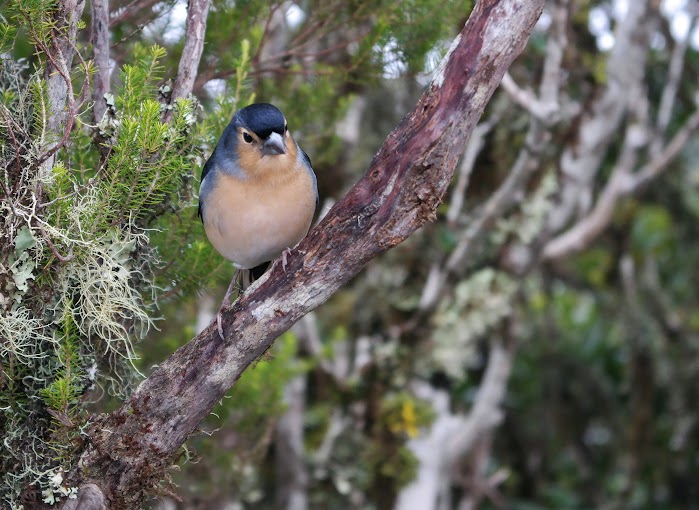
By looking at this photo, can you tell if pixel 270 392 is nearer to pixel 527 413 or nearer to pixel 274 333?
pixel 274 333

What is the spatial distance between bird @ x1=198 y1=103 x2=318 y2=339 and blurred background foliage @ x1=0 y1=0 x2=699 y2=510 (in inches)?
3.3

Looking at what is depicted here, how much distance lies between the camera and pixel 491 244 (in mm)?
5121

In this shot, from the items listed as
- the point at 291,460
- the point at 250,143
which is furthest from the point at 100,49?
the point at 291,460

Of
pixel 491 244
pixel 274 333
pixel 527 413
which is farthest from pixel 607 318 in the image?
pixel 274 333

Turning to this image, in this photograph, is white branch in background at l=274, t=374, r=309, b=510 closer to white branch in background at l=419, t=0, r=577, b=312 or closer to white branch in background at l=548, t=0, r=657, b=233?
white branch in background at l=419, t=0, r=577, b=312

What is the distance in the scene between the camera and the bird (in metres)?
2.94

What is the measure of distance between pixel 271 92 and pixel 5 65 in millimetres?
1539

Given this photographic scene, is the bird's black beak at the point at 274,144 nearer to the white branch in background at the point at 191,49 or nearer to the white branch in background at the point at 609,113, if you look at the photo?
the white branch in background at the point at 191,49

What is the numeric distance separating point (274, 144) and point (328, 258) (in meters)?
0.64

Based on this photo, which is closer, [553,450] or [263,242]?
[263,242]

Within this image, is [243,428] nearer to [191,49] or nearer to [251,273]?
[251,273]

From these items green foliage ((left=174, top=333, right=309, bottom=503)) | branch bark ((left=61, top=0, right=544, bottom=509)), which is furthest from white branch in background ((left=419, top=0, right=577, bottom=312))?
branch bark ((left=61, top=0, right=544, bottom=509))

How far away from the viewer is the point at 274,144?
289cm

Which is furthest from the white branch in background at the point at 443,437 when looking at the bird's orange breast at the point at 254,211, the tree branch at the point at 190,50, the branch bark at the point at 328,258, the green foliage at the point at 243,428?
the tree branch at the point at 190,50
